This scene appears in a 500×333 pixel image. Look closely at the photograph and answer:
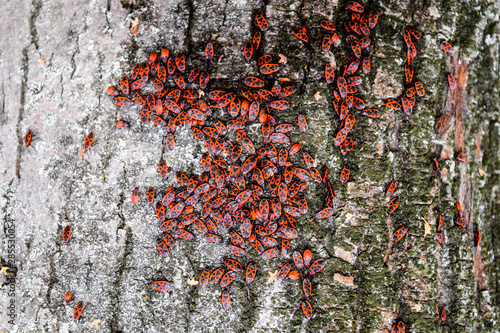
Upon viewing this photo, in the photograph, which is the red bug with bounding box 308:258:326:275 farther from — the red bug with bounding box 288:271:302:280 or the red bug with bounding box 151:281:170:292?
the red bug with bounding box 151:281:170:292

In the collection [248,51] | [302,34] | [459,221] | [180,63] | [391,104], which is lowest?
[459,221]

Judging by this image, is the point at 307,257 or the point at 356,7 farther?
the point at 356,7

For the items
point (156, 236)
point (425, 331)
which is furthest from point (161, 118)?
point (425, 331)

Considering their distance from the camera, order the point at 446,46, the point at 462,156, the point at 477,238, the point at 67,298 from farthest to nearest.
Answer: the point at 477,238 < the point at 462,156 < the point at 446,46 < the point at 67,298

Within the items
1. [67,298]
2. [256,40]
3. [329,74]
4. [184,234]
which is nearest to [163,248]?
[184,234]

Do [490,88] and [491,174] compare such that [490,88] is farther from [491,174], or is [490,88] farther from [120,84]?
[120,84]

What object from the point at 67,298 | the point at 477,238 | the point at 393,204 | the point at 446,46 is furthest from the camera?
the point at 477,238

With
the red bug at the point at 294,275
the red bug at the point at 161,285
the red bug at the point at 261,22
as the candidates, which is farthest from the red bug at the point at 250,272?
the red bug at the point at 261,22

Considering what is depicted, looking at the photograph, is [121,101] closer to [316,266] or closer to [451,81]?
[316,266]

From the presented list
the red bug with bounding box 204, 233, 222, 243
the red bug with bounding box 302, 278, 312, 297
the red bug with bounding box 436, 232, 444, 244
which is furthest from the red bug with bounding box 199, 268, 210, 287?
the red bug with bounding box 436, 232, 444, 244
